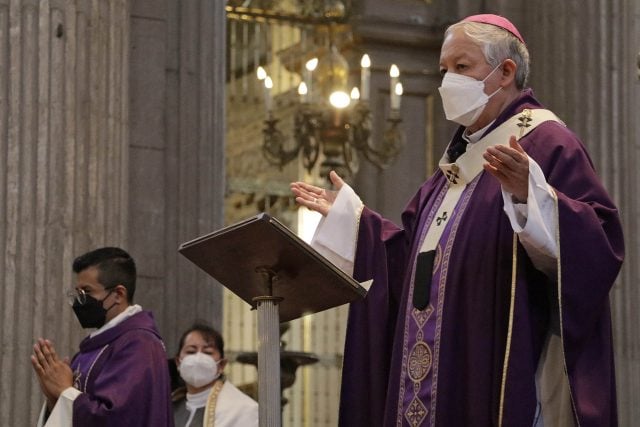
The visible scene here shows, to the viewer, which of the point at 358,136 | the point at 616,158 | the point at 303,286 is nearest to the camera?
the point at 303,286

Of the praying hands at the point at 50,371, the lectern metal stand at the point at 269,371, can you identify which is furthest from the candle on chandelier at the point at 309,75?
the lectern metal stand at the point at 269,371

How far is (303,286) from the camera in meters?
5.31

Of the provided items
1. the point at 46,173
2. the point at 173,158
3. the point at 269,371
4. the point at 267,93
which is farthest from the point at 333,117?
the point at 269,371

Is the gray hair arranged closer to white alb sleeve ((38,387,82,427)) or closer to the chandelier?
white alb sleeve ((38,387,82,427))

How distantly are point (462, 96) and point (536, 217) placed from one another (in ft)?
2.14

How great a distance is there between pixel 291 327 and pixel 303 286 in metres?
8.48

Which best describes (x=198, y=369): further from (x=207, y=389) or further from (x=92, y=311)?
(x=92, y=311)

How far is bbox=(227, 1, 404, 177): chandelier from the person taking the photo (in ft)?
42.5

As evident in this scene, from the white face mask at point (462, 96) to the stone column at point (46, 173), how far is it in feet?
9.95

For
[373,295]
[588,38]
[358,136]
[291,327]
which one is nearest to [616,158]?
[588,38]

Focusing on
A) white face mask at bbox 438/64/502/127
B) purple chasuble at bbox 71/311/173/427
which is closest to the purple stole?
white face mask at bbox 438/64/502/127

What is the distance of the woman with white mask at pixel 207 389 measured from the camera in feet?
29.3

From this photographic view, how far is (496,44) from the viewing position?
5742 mm

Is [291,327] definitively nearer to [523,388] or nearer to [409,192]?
[409,192]
